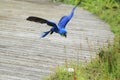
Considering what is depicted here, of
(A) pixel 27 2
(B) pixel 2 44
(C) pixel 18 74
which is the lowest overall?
(A) pixel 27 2

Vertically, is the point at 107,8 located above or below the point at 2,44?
below

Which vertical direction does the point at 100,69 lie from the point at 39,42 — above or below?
above

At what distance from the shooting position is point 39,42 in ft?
26.0

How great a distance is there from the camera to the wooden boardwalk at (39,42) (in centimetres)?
606

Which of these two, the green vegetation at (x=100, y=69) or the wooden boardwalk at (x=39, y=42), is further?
the wooden boardwalk at (x=39, y=42)

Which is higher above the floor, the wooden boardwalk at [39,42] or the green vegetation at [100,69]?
the green vegetation at [100,69]

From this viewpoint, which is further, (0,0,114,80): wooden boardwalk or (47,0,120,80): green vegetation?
(0,0,114,80): wooden boardwalk

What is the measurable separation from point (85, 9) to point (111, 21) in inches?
80.0

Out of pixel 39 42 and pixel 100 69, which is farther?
pixel 39 42

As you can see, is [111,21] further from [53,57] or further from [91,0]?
[53,57]

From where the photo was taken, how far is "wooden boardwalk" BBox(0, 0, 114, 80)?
19.9 ft

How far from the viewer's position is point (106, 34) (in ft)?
29.9

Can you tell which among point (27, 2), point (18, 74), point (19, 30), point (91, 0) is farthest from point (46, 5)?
point (18, 74)

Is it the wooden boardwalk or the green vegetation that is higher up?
the green vegetation
